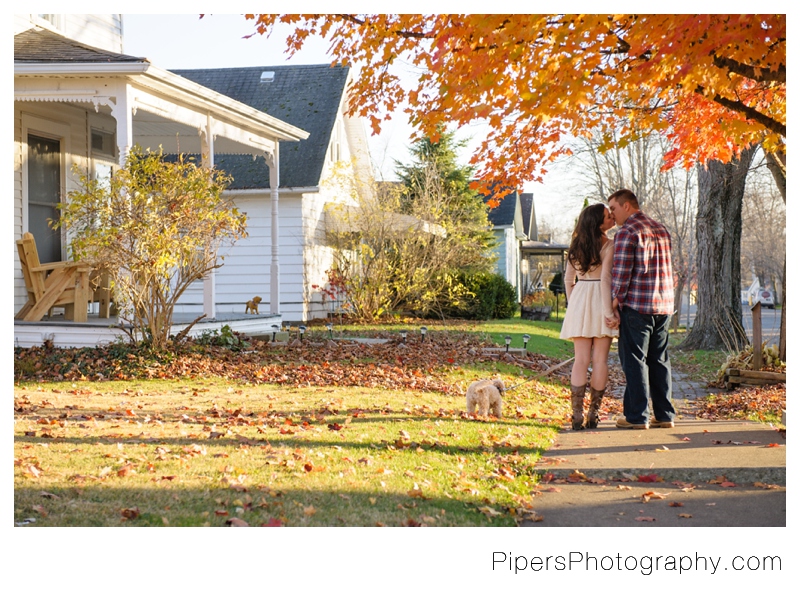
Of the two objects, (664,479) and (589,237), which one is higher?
(589,237)

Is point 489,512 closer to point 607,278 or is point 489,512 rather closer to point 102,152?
point 607,278

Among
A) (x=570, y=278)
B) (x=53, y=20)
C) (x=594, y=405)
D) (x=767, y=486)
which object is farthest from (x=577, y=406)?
(x=53, y=20)

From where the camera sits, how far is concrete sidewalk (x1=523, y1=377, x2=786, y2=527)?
14.2ft

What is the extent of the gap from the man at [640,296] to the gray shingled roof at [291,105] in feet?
42.7

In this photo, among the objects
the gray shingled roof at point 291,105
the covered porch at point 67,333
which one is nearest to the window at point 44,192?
the covered porch at point 67,333

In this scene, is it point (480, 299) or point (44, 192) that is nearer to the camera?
point (44, 192)

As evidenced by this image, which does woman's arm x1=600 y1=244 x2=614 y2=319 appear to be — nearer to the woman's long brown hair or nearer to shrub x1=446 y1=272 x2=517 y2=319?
the woman's long brown hair

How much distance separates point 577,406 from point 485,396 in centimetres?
84

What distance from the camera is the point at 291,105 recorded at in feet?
70.1

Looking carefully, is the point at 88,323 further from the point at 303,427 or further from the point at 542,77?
the point at 542,77

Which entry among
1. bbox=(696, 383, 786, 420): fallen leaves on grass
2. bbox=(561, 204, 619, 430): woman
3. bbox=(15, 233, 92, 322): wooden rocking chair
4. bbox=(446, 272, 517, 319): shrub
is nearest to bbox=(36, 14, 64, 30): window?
bbox=(15, 233, 92, 322): wooden rocking chair

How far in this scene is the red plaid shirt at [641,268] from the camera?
614 cm

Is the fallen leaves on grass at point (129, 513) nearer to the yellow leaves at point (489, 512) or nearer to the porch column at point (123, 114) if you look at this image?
the yellow leaves at point (489, 512)

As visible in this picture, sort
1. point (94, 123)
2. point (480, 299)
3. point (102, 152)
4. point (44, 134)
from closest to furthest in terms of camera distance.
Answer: point (44, 134) → point (94, 123) → point (102, 152) → point (480, 299)
